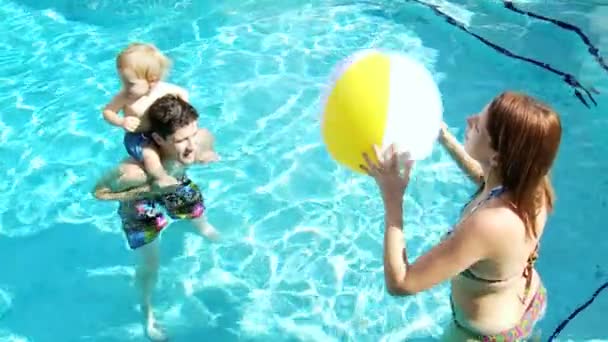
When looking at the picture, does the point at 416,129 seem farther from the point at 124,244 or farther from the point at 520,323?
the point at 124,244

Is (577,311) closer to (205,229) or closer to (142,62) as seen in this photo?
(205,229)

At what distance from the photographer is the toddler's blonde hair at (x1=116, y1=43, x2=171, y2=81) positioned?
375 cm

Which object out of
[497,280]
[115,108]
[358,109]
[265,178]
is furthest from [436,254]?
[265,178]

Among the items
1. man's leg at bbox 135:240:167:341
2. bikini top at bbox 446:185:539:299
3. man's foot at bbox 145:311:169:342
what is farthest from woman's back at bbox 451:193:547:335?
man's foot at bbox 145:311:169:342

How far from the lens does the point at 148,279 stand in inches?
171

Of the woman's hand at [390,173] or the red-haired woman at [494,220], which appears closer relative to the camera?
the red-haired woman at [494,220]

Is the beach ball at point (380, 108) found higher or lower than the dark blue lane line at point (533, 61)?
higher

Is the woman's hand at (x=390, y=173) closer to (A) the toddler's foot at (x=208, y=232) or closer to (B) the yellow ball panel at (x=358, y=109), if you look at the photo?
(B) the yellow ball panel at (x=358, y=109)

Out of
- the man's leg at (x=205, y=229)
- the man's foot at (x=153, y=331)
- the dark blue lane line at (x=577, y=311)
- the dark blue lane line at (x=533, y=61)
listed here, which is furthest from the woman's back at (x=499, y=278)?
the dark blue lane line at (x=533, y=61)

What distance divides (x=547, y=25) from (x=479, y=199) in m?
5.17

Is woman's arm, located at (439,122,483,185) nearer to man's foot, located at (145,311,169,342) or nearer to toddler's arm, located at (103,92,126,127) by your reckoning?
toddler's arm, located at (103,92,126,127)

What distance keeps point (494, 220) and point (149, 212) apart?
88.6 inches

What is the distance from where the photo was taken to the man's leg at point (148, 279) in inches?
168

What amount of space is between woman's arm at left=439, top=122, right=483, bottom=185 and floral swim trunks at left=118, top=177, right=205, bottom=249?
183 cm
